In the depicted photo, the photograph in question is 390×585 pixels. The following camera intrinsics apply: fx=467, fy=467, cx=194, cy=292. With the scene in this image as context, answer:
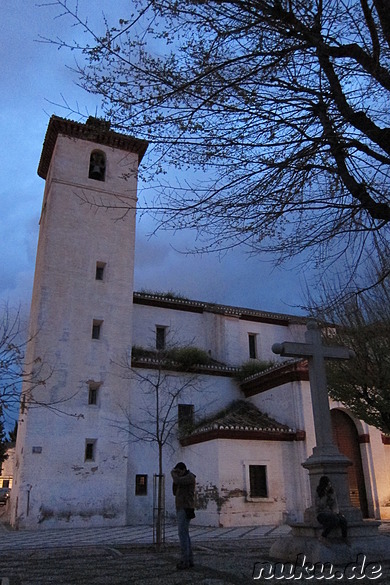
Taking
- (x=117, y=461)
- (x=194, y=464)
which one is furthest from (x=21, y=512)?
(x=194, y=464)

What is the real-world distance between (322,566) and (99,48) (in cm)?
680

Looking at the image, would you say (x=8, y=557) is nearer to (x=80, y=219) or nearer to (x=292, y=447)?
(x=292, y=447)

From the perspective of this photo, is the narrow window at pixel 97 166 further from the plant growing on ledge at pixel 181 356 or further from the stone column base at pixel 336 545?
the stone column base at pixel 336 545

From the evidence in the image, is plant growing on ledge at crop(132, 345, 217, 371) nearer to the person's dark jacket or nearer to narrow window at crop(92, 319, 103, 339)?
narrow window at crop(92, 319, 103, 339)

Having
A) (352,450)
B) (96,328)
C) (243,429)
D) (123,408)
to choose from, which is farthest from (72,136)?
(352,450)

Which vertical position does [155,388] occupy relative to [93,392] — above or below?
above

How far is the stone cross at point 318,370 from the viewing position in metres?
7.56

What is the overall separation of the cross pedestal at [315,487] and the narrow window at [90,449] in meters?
10.8

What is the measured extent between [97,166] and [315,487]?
57.0 ft

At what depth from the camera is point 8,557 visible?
834 centimetres

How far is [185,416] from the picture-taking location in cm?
1947

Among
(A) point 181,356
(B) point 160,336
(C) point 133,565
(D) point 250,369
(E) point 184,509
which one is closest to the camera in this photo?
(E) point 184,509

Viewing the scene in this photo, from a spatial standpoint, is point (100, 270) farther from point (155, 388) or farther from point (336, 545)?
point (336, 545)

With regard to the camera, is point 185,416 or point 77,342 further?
point 185,416
